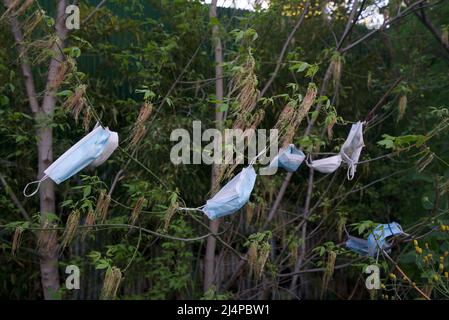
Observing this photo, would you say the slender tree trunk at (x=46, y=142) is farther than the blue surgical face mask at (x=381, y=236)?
Yes

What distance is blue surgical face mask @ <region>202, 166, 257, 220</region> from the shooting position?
11.0 feet

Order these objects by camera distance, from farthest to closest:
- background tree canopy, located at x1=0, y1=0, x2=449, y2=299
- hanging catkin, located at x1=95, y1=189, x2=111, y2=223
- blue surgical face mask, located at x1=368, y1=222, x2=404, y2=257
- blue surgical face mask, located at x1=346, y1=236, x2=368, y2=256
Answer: background tree canopy, located at x1=0, y1=0, x2=449, y2=299
blue surgical face mask, located at x1=346, y1=236, x2=368, y2=256
blue surgical face mask, located at x1=368, y1=222, x2=404, y2=257
hanging catkin, located at x1=95, y1=189, x2=111, y2=223

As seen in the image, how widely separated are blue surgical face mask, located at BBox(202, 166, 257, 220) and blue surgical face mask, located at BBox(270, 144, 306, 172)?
202 mm

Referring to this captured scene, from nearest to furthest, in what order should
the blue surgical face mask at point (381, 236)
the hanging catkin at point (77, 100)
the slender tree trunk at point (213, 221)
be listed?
the hanging catkin at point (77, 100) → the blue surgical face mask at point (381, 236) → the slender tree trunk at point (213, 221)

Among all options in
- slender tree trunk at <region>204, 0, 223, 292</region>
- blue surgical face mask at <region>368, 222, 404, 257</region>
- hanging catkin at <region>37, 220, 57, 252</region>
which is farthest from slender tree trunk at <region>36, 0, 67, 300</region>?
blue surgical face mask at <region>368, 222, 404, 257</region>

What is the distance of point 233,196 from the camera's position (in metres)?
3.35

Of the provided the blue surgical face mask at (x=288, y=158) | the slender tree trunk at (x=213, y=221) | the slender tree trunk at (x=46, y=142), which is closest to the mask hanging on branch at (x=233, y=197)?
the blue surgical face mask at (x=288, y=158)

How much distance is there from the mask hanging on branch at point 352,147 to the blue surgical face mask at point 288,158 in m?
0.33

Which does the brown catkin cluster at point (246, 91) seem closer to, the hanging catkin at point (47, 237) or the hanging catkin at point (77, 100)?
the hanging catkin at point (77, 100)

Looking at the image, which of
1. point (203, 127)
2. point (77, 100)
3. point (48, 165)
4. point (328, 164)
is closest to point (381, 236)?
point (328, 164)

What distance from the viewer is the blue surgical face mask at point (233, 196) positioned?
11.0 feet

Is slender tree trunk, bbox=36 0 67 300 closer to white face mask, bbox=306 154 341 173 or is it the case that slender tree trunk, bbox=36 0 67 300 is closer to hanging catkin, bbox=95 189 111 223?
hanging catkin, bbox=95 189 111 223

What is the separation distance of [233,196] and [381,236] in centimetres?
94
